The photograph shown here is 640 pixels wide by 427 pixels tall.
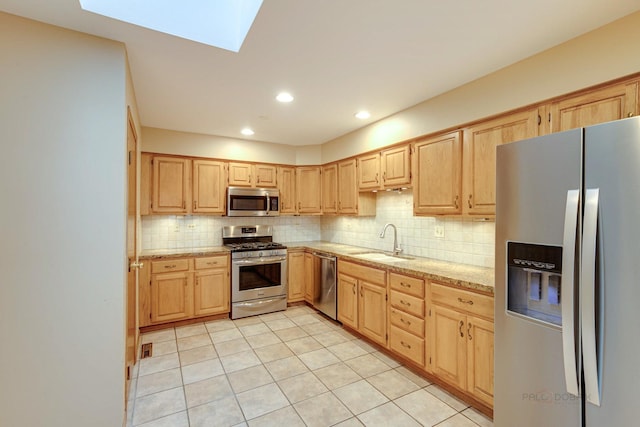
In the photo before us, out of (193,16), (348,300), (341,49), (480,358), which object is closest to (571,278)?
(480,358)

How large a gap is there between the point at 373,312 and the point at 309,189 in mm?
2288

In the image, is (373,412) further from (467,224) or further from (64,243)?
(64,243)

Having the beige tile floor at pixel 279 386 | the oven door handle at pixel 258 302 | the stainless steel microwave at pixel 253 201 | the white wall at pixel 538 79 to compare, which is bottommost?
the beige tile floor at pixel 279 386

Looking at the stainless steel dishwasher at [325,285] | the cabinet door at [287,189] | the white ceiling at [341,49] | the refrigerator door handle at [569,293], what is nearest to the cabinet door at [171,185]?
the white ceiling at [341,49]

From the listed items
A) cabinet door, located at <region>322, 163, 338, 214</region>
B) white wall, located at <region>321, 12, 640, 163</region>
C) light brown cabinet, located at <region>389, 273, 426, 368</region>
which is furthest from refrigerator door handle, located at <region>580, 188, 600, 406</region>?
cabinet door, located at <region>322, 163, 338, 214</region>

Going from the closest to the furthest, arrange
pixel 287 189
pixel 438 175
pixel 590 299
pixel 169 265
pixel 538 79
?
pixel 590 299
pixel 538 79
pixel 438 175
pixel 169 265
pixel 287 189

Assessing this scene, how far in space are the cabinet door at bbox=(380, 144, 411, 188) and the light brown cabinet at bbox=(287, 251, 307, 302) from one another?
1788mm

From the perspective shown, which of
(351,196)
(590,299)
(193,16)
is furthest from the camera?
(351,196)

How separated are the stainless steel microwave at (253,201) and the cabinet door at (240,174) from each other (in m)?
0.12

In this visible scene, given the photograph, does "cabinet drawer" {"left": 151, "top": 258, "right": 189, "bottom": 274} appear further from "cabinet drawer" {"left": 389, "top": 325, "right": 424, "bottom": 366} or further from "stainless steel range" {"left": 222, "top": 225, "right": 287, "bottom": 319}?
"cabinet drawer" {"left": 389, "top": 325, "right": 424, "bottom": 366}

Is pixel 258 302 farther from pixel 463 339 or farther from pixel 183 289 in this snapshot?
pixel 463 339

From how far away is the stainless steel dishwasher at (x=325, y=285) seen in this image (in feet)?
12.0

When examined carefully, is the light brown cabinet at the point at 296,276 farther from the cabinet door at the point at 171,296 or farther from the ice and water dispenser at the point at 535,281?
the ice and water dispenser at the point at 535,281

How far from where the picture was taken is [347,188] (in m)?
3.99
